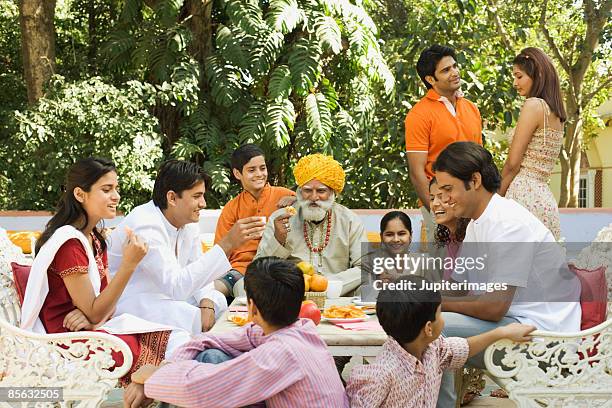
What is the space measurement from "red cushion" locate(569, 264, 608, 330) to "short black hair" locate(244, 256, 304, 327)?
1249 millimetres

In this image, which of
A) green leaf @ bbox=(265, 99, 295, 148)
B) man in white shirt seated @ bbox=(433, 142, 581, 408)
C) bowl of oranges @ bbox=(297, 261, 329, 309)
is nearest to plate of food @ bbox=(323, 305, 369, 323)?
bowl of oranges @ bbox=(297, 261, 329, 309)

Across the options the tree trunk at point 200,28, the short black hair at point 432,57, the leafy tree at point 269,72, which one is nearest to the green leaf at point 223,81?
the leafy tree at point 269,72

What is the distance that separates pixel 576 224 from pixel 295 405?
19.1ft

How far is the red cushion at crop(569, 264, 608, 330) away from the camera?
3.09 meters

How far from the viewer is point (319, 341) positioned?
8.20 feet

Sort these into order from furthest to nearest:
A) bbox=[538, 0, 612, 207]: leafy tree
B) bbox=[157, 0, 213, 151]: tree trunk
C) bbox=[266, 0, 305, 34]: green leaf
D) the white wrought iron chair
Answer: bbox=[538, 0, 612, 207]: leafy tree
bbox=[157, 0, 213, 151]: tree trunk
bbox=[266, 0, 305, 34]: green leaf
the white wrought iron chair

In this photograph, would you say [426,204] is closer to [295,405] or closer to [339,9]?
[295,405]

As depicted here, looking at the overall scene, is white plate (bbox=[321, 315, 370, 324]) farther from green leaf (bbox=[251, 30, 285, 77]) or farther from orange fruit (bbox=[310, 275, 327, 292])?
green leaf (bbox=[251, 30, 285, 77])

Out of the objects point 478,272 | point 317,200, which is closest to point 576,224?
point 317,200

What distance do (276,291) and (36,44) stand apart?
7350 mm

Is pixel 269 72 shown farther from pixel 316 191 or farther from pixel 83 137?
pixel 316 191

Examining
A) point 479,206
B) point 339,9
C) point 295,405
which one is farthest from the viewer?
point 339,9

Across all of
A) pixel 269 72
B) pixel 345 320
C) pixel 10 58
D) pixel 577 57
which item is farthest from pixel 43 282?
pixel 577 57

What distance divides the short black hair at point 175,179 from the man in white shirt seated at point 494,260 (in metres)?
1.11
